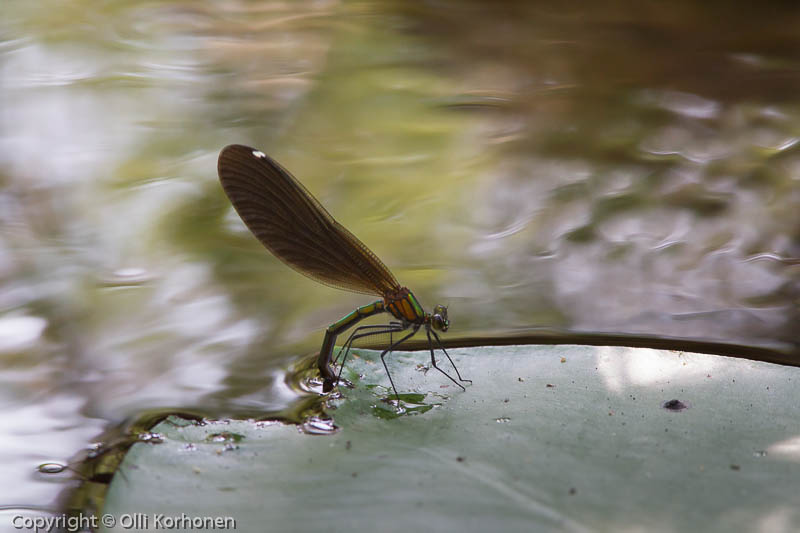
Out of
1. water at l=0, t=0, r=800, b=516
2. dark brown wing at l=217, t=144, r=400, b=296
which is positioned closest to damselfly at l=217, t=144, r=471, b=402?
dark brown wing at l=217, t=144, r=400, b=296

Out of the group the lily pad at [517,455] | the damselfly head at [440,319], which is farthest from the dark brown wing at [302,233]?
the lily pad at [517,455]

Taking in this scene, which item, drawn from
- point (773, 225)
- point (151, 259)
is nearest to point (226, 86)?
point (151, 259)

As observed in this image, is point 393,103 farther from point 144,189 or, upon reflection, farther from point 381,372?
point 381,372

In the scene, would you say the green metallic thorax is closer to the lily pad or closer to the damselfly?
the damselfly

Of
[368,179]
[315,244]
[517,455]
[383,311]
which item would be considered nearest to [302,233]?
[315,244]

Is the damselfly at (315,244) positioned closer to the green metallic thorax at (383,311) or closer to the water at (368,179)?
the green metallic thorax at (383,311)

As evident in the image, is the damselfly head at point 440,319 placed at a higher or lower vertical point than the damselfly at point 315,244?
lower
